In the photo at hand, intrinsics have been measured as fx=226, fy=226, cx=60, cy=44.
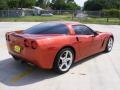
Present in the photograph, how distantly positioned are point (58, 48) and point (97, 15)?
3785 cm

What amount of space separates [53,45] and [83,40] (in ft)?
4.38

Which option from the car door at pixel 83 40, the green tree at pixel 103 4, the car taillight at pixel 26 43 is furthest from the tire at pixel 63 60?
the green tree at pixel 103 4

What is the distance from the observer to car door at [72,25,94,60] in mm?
6493

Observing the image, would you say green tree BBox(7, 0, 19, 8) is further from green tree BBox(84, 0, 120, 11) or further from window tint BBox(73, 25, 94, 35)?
window tint BBox(73, 25, 94, 35)

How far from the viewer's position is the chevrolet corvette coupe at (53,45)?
17.8ft

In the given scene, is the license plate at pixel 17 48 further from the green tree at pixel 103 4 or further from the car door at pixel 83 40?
the green tree at pixel 103 4

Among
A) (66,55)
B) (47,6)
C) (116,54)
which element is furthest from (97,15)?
(47,6)

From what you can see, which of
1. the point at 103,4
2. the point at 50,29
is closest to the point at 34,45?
the point at 50,29

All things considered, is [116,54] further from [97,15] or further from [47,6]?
[47,6]

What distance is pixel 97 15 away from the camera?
42438 mm

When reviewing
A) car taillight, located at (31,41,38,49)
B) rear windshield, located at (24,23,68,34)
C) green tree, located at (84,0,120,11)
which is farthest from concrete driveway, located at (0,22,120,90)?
green tree, located at (84,0,120,11)

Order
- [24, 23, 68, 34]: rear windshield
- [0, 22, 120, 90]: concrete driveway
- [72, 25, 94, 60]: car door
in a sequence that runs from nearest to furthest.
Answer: [0, 22, 120, 90]: concrete driveway < [24, 23, 68, 34]: rear windshield < [72, 25, 94, 60]: car door

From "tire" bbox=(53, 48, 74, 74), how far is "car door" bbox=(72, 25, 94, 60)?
41cm

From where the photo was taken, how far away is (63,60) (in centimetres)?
597
